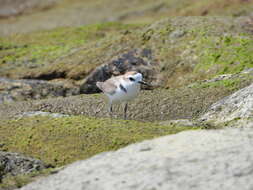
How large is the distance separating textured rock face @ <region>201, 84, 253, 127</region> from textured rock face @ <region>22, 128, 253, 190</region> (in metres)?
2.00

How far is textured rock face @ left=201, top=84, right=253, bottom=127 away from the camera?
45.3 ft

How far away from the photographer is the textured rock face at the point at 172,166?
31.6ft

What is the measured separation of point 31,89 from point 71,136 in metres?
9.05

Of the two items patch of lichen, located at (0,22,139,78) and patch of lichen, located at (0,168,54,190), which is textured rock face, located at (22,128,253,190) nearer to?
patch of lichen, located at (0,168,54,190)

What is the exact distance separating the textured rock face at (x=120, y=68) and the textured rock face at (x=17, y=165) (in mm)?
9284

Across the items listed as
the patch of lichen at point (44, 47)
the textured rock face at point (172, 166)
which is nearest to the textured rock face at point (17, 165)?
the textured rock face at point (172, 166)

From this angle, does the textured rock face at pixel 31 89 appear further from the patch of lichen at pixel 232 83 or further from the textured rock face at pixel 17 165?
the textured rock face at pixel 17 165

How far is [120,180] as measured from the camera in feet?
32.6

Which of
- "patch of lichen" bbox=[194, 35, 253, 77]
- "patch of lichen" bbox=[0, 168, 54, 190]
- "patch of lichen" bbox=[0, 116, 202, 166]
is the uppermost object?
"patch of lichen" bbox=[194, 35, 253, 77]

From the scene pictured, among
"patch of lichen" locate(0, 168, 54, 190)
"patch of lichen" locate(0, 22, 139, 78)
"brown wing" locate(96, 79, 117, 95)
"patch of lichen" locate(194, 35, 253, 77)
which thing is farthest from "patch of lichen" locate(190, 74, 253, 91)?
"patch of lichen" locate(0, 22, 139, 78)

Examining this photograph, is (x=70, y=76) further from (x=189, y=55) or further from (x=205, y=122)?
(x=205, y=122)

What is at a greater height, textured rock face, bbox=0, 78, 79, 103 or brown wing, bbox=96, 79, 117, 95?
brown wing, bbox=96, 79, 117, 95

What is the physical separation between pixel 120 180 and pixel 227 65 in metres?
11.8

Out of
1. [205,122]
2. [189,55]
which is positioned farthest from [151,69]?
[205,122]
